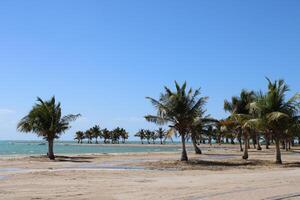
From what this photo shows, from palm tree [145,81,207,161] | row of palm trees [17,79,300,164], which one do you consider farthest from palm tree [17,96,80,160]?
palm tree [145,81,207,161]

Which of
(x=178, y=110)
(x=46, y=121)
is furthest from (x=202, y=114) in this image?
(x=46, y=121)

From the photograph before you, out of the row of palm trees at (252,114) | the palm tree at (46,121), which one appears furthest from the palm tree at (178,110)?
the palm tree at (46,121)

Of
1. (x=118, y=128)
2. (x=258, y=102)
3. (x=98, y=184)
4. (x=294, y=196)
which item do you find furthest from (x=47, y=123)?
(x=118, y=128)

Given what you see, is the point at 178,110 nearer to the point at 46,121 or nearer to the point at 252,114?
the point at 252,114

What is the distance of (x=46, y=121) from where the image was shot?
40.8 meters

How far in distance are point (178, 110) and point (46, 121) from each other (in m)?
14.5

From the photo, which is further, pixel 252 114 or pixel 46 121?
pixel 46 121

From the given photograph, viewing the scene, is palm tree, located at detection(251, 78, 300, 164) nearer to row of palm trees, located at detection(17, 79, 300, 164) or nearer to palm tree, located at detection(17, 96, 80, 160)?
row of palm trees, located at detection(17, 79, 300, 164)

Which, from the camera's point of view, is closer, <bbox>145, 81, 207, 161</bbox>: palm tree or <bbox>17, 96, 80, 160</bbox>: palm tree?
<bbox>145, 81, 207, 161</bbox>: palm tree

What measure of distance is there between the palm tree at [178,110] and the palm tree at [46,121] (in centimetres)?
1192

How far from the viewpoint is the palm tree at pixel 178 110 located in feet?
106

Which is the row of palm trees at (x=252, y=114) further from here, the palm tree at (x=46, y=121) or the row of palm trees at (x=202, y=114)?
the palm tree at (x=46, y=121)

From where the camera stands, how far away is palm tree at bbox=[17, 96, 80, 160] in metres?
40.6

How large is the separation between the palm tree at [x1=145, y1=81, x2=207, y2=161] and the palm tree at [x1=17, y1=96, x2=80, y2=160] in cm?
1192
